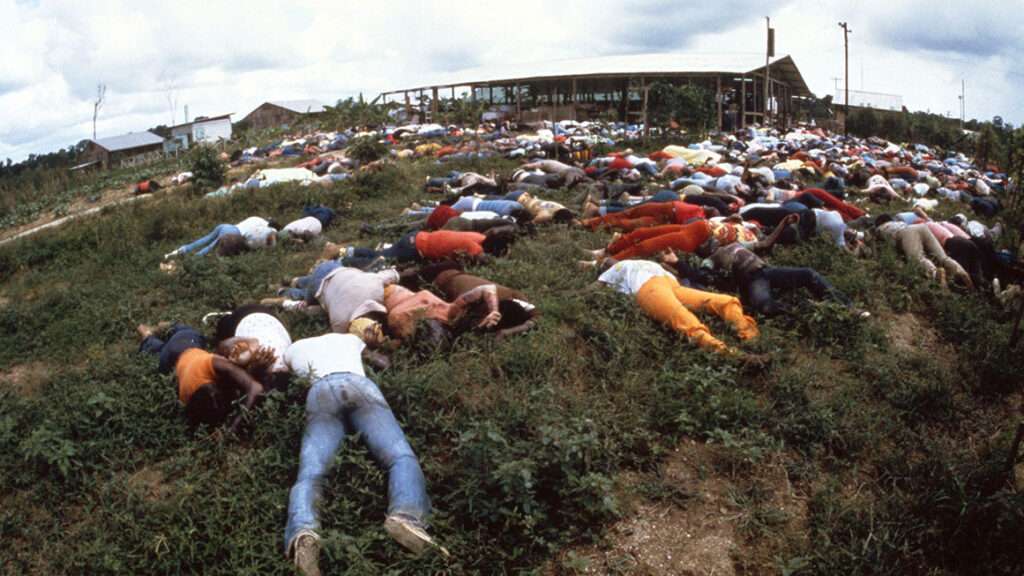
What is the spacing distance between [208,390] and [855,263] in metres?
5.40

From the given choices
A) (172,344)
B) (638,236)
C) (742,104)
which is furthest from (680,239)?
(742,104)

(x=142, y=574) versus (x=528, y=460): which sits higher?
(x=528, y=460)

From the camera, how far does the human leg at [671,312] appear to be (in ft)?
14.9

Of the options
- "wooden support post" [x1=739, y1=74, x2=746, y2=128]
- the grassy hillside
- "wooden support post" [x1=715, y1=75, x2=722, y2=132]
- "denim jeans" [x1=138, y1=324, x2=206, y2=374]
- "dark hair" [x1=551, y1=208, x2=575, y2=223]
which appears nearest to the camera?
the grassy hillside

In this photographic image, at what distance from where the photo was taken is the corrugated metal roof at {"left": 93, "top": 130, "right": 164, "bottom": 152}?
3091 centimetres

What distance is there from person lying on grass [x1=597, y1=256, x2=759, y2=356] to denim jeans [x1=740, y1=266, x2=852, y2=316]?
0.24 metres

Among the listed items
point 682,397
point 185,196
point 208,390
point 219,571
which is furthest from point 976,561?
point 185,196

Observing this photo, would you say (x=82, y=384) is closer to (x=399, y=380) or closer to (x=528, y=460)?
(x=399, y=380)

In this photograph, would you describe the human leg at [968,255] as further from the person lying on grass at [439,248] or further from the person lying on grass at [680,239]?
the person lying on grass at [439,248]

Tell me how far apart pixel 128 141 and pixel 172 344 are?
3263cm

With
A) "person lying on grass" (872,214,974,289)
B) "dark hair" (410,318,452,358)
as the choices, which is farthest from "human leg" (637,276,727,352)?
"person lying on grass" (872,214,974,289)

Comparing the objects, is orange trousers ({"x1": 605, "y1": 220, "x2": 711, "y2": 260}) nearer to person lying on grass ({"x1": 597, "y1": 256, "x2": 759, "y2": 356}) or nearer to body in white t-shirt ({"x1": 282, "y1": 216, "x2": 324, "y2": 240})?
person lying on grass ({"x1": 597, "y1": 256, "x2": 759, "y2": 356})

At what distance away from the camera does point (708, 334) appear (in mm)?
4605

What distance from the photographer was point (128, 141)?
32188 millimetres
